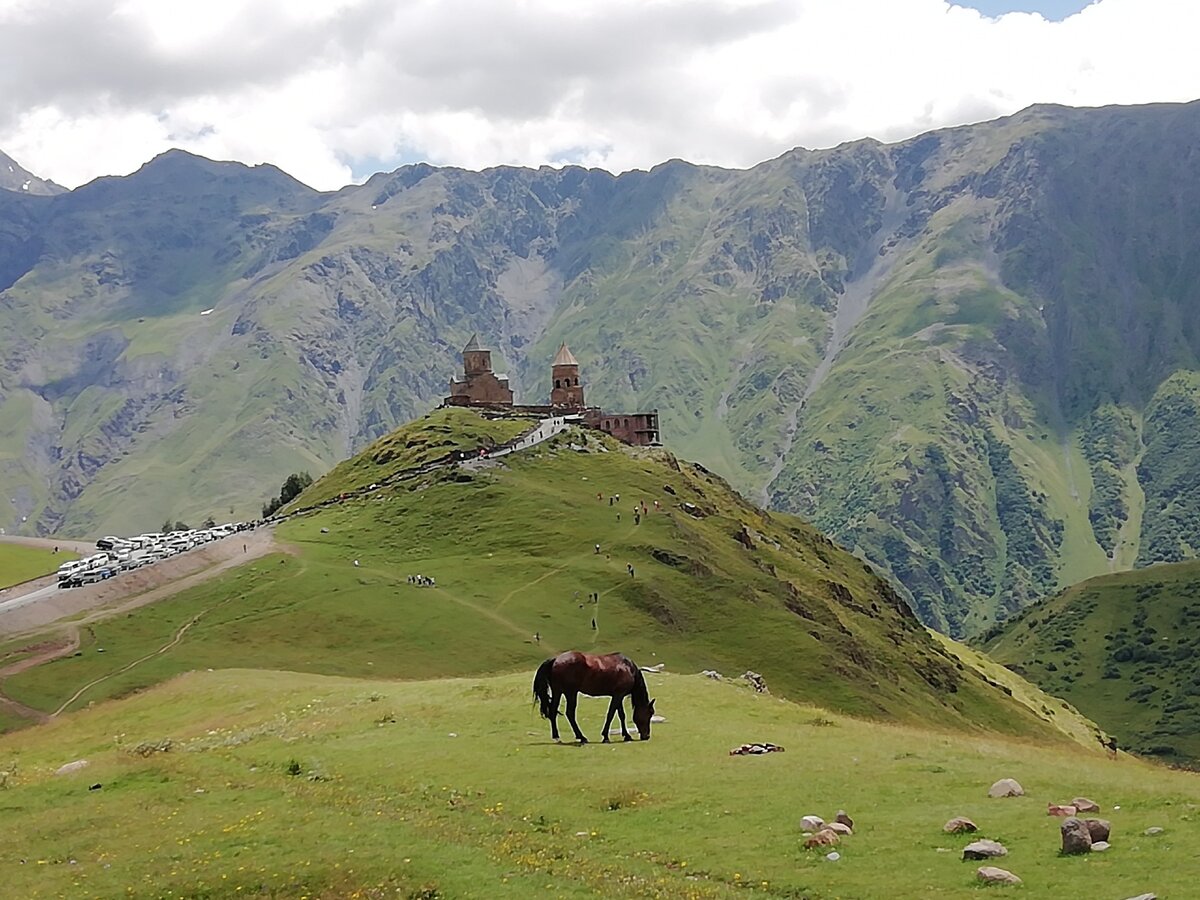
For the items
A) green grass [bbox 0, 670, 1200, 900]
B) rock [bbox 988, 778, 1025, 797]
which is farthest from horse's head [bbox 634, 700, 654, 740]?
rock [bbox 988, 778, 1025, 797]

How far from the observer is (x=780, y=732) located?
44219 mm

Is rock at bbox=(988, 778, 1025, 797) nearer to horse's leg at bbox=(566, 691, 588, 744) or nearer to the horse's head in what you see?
the horse's head

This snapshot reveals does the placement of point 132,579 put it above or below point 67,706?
above

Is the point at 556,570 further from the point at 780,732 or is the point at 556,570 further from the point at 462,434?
the point at 780,732

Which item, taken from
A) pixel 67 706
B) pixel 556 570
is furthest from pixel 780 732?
pixel 556 570

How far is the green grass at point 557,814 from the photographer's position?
25000 mm

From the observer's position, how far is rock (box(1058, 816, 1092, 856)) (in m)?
24.4

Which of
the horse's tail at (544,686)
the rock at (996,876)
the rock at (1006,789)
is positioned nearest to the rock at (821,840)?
the rock at (996,876)

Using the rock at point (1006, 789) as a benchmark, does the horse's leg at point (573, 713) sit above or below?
above

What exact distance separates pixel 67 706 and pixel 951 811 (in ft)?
216

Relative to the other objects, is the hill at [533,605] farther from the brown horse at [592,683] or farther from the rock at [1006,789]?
the rock at [1006,789]

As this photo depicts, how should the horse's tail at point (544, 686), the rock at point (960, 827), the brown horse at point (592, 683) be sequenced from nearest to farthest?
the rock at point (960, 827), the brown horse at point (592, 683), the horse's tail at point (544, 686)

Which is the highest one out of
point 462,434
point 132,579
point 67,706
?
point 462,434

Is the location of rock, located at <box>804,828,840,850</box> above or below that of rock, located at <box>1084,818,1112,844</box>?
below
